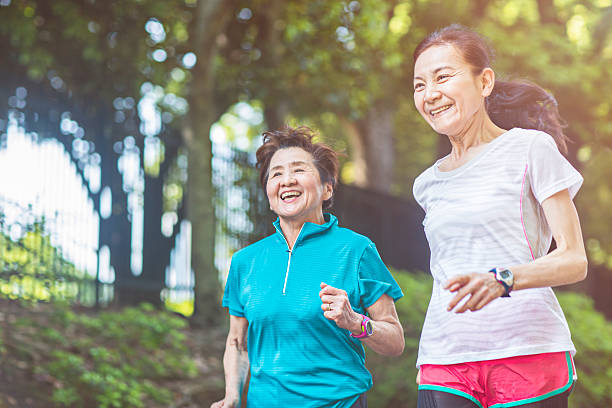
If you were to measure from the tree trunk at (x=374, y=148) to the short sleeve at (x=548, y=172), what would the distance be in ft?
52.6

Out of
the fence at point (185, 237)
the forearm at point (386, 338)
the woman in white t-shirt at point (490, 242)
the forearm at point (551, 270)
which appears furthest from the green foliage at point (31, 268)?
the forearm at point (551, 270)

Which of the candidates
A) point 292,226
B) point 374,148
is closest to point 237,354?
point 292,226

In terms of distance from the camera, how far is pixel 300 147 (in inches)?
139

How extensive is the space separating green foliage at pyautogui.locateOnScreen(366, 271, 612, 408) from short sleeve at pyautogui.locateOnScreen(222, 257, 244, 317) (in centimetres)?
463

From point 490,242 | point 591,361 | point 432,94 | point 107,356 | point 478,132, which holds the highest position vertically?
point 432,94

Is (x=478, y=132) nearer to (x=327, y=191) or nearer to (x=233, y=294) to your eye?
(x=327, y=191)

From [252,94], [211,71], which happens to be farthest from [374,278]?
[252,94]

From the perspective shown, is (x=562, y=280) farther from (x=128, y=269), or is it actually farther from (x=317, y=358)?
(x=128, y=269)

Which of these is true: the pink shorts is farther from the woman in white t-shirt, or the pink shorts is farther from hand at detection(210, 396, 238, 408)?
hand at detection(210, 396, 238, 408)

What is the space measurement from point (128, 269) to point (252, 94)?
3.78 m

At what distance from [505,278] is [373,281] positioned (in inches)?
33.6

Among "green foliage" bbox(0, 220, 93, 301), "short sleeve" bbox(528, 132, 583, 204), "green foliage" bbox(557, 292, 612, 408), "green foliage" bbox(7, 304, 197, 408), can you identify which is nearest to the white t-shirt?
"short sleeve" bbox(528, 132, 583, 204)

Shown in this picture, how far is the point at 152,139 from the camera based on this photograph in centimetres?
1052

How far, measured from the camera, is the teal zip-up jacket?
3.20 meters
